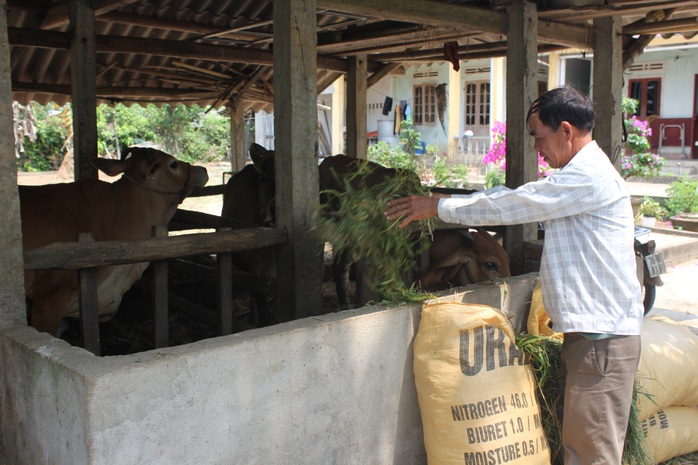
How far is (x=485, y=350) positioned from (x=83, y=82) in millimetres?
4296

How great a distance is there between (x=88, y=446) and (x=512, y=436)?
6.34ft

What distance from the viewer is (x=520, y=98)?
17.3ft

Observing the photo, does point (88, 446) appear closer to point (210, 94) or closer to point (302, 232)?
point (302, 232)

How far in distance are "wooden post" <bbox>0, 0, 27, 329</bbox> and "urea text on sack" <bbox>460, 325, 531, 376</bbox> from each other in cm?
207

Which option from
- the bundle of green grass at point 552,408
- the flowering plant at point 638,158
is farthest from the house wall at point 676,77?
the bundle of green grass at point 552,408

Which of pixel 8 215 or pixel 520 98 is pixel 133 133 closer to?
pixel 520 98

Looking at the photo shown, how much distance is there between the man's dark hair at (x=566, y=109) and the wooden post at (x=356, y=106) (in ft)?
18.0

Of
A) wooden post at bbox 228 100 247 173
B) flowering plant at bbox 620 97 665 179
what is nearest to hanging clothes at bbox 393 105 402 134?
flowering plant at bbox 620 97 665 179

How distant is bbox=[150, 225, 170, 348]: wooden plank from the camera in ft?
13.3

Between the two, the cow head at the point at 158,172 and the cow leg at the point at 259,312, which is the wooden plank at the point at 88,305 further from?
the cow leg at the point at 259,312

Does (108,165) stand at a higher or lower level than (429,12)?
lower

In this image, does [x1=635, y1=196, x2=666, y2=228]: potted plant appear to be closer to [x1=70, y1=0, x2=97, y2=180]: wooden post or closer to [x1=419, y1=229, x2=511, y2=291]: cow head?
[x1=419, y1=229, x2=511, y2=291]: cow head

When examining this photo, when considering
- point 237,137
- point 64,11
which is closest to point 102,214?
point 64,11

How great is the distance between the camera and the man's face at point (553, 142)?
119 inches
